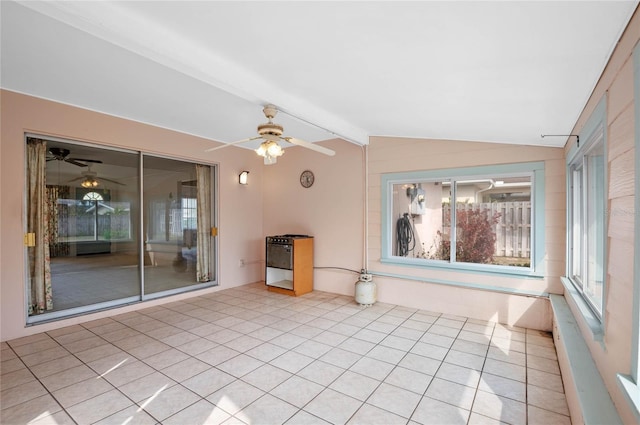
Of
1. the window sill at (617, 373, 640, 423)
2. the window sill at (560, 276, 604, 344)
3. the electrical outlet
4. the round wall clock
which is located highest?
the round wall clock

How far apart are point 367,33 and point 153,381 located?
3067mm

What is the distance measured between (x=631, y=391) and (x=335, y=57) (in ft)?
7.68

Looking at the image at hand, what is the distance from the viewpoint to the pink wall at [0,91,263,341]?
10.4 ft

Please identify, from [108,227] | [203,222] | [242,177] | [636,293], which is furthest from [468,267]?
[108,227]

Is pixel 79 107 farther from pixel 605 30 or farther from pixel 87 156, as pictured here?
pixel 605 30

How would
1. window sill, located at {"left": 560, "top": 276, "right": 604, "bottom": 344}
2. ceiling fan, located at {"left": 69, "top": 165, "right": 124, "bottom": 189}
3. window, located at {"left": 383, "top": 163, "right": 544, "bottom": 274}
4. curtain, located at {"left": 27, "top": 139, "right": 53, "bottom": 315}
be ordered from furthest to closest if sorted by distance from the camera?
ceiling fan, located at {"left": 69, "top": 165, "right": 124, "bottom": 189} < window, located at {"left": 383, "top": 163, "right": 544, "bottom": 274} < curtain, located at {"left": 27, "top": 139, "right": 53, "bottom": 315} < window sill, located at {"left": 560, "top": 276, "right": 604, "bottom": 344}

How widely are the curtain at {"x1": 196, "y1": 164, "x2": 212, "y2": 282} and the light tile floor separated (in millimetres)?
1298

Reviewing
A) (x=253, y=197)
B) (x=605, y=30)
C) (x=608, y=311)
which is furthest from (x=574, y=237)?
(x=253, y=197)

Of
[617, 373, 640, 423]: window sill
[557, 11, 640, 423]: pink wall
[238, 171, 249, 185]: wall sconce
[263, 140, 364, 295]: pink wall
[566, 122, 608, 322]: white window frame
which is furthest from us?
[238, 171, 249, 185]: wall sconce

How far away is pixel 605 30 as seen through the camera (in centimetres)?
140

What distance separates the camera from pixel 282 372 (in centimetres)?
261

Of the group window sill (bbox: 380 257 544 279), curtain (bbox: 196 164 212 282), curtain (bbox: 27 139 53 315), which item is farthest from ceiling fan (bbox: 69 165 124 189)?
window sill (bbox: 380 257 544 279)

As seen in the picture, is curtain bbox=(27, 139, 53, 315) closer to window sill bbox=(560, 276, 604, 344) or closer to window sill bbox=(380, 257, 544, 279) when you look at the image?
window sill bbox=(380, 257, 544, 279)

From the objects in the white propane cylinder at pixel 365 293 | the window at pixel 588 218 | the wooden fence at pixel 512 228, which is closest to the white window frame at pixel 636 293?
the window at pixel 588 218
